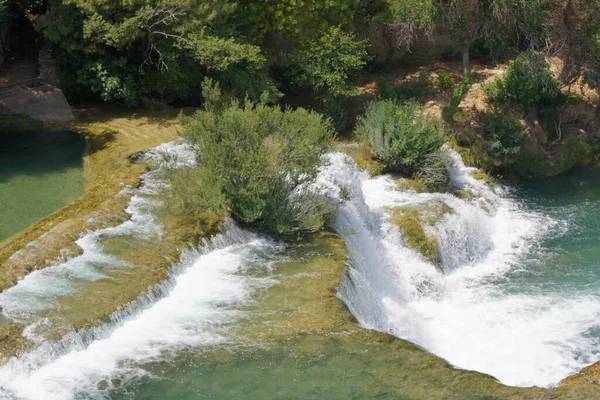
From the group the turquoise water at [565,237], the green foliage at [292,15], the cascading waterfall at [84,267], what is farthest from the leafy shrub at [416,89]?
the cascading waterfall at [84,267]

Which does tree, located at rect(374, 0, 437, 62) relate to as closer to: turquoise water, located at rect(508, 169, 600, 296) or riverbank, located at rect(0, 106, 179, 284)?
turquoise water, located at rect(508, 169, 600, 296)

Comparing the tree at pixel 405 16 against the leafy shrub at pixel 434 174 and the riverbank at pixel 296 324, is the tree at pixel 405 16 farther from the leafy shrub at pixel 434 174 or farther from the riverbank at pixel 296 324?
the riverbank at pixel 296 324

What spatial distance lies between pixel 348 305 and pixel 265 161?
435cm

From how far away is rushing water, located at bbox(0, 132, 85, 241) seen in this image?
71.7ft

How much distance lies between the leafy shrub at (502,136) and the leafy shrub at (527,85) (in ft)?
6.20

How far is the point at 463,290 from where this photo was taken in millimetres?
22828

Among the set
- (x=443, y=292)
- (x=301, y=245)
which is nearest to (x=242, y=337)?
(x=301, y=245)

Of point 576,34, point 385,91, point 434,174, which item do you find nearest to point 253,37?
point 385,91

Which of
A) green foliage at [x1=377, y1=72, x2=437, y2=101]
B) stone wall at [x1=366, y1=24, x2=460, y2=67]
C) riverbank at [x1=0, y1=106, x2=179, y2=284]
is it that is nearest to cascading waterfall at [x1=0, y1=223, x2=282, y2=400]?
riverbank at [x1=0, y1=106, x2=179, y2=284]

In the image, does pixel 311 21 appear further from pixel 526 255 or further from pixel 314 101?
pixel 526 255

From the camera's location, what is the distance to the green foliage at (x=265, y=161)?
2036cm

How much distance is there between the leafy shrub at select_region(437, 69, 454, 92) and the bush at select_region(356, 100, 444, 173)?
6.03 meters

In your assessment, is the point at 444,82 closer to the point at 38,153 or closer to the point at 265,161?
the point at 265,161

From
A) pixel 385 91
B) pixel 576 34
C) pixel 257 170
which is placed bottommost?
pixel 257 170
